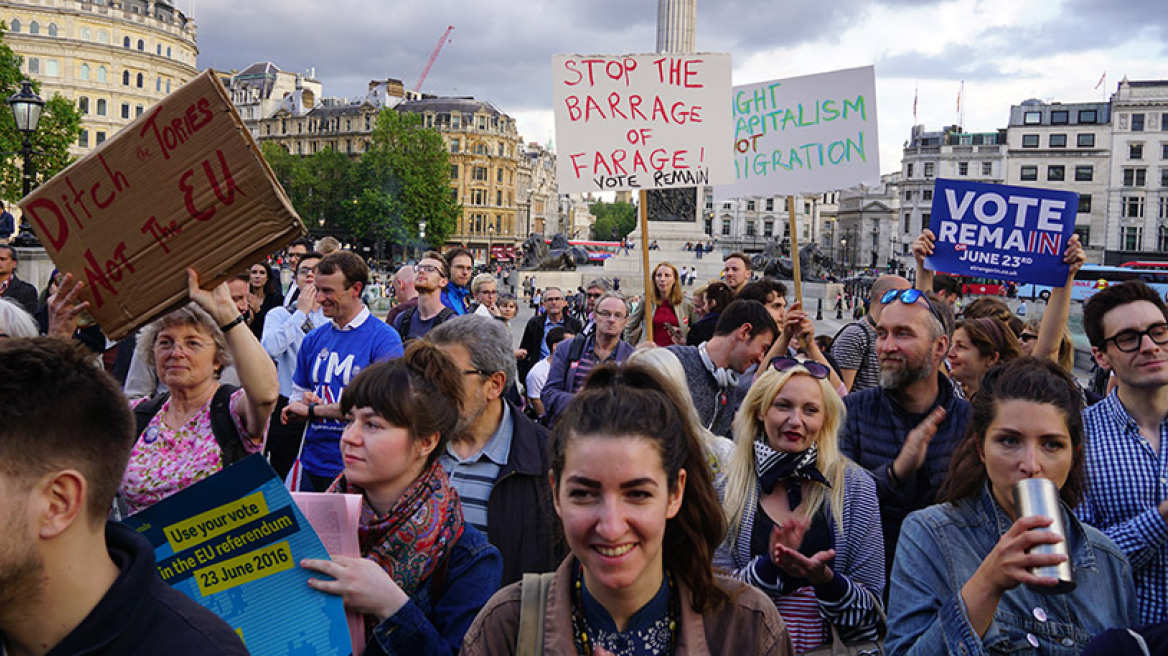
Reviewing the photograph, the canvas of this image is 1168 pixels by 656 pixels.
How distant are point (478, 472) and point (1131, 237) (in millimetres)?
77629

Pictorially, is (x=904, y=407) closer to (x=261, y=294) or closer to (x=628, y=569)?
(x=628, y=569)

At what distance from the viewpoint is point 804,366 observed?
3361 millimetres

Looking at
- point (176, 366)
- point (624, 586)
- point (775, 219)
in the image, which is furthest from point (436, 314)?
point (775, 219)

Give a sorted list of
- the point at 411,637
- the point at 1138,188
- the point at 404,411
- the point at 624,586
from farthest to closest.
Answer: the point at 1138,188 → the point at 404,411 → the point at 411,637 → the point at 624,586

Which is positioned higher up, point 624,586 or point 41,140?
point 41,140

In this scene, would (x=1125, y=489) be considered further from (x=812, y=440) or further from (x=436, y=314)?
(x=436, y=314)

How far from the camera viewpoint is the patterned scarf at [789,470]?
3129 mm

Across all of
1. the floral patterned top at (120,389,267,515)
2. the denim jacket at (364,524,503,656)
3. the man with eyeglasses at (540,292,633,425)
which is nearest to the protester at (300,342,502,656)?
the denim jacket at (364,524,503,656)

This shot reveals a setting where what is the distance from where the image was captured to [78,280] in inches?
130

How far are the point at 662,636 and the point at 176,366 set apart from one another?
7.47 ft

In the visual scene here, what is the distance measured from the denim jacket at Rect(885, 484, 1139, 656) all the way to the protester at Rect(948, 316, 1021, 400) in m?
2.33

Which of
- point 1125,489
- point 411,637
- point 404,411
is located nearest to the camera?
point 411,637

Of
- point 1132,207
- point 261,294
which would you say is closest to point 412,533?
point 261,294

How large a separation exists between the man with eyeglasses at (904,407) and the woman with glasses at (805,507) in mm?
526
